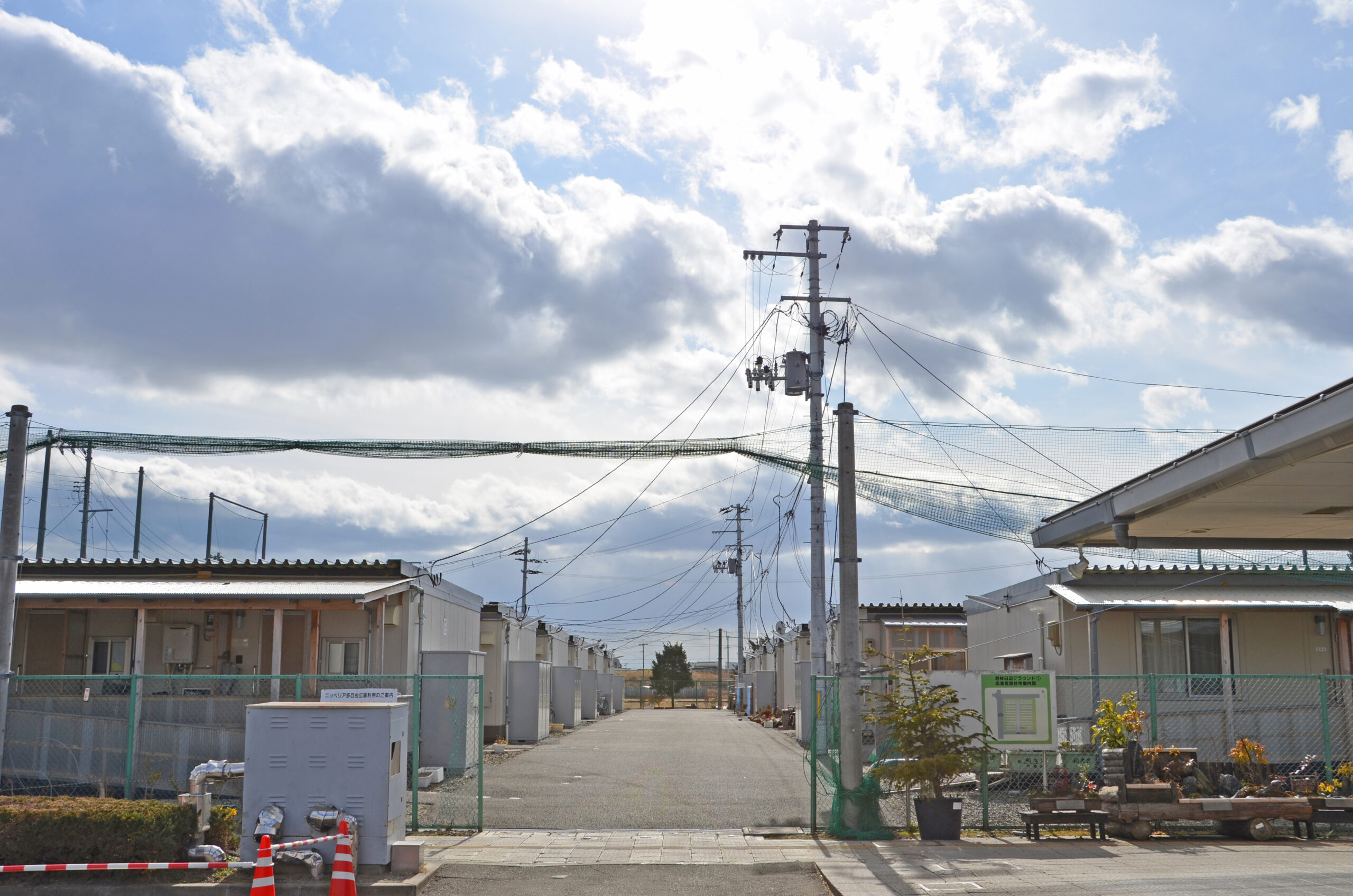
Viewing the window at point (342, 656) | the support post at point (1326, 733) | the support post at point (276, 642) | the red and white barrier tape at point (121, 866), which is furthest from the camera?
the window at point (342, 656)

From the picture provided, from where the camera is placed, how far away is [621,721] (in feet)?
147

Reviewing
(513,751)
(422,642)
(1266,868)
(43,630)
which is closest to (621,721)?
(513,751)

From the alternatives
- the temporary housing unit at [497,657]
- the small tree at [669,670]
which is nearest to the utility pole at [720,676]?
the small tree at [669,670]

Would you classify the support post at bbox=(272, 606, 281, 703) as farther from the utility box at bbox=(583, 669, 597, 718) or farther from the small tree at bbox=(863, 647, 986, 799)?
the utility box at bbox=(583, 669, 597, 718)

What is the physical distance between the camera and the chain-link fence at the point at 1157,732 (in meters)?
13.9

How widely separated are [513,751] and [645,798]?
9.91 m

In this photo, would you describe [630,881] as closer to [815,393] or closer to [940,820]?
[940,820]

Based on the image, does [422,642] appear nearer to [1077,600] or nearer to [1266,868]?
[1077,600]

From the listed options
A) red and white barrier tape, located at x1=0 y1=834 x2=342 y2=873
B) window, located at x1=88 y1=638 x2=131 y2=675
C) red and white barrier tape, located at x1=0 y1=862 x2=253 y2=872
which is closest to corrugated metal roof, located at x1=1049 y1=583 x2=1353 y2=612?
red and white barrier tape, located at x1=0 y1=834 x2=342 y2=873

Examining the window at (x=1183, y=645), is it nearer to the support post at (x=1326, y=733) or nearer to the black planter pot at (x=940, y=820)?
the support post at (x=1326, y=733)

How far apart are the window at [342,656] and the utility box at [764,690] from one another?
89.7ft

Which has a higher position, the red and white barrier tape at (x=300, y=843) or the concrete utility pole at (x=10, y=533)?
the concrete utility pole at (x=10, y=533)

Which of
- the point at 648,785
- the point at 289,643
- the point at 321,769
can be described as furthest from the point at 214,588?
the point at 321,769

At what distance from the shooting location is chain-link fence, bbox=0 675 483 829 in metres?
13.6
